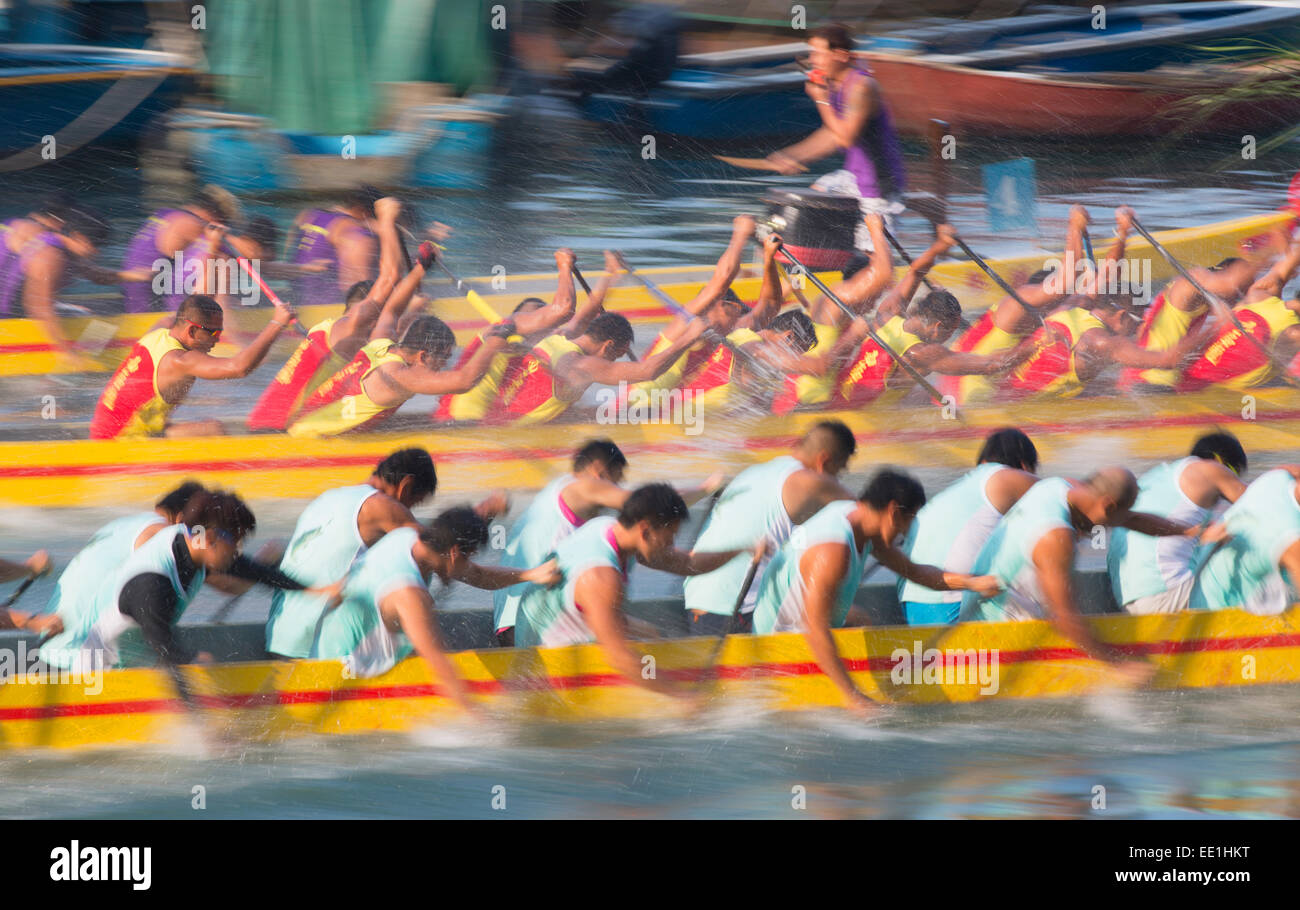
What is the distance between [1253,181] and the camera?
9.30ft

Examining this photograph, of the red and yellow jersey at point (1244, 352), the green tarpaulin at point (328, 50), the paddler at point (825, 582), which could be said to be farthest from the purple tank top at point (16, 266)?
the red and yellow jersey at point (1244, 352)

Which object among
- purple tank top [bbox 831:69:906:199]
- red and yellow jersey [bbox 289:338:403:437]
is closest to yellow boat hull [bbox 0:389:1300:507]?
red and yellow jersey [bbox 289:338:403:437]

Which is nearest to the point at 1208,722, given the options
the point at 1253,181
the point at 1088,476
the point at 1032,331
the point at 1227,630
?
the point at 1227,630

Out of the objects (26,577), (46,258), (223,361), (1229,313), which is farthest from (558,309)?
(1229,313)

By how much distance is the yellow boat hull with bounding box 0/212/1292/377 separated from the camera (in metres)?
2.67

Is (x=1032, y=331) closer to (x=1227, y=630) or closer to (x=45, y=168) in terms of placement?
(x=1227, y=630)

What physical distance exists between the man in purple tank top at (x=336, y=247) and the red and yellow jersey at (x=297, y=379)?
70 millimetres

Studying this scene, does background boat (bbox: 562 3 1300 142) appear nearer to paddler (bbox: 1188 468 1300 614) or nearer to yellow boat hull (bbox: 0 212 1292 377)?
yellow boat hull (bbox: 0 212 1292 377)

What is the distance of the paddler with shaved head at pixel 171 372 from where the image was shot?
2646 mm

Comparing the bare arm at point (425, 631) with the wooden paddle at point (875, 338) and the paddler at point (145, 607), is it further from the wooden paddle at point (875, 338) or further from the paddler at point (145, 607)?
the wooden paddle at point (875, 338)

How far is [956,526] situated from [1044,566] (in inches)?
7.4

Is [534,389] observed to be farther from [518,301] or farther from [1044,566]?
[1044,566]

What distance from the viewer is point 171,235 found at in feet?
8.66

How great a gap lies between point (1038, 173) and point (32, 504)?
213 centimetres
